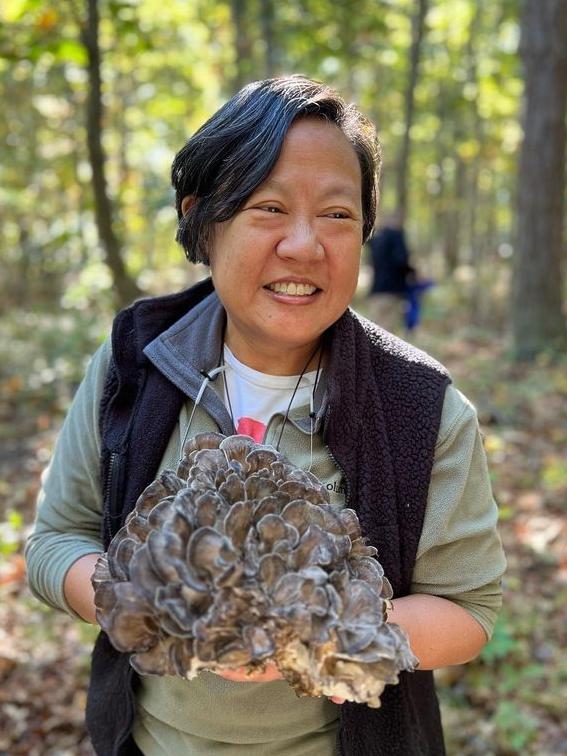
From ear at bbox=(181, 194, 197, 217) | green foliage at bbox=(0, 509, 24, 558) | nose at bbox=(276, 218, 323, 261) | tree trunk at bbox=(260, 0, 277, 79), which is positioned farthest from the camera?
tree trunk at bbox=(260, 0, 277, 79)

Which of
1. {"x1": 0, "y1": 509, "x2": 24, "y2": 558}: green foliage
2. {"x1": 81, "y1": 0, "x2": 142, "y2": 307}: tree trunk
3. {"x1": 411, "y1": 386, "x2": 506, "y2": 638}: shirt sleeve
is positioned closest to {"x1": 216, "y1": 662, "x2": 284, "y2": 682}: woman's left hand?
{"x1": 411, "y1": 386, "x2": 506, "y2": 638}: shirt sleeve

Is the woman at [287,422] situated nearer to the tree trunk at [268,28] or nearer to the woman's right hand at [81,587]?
the woman's right hand at [81,587]

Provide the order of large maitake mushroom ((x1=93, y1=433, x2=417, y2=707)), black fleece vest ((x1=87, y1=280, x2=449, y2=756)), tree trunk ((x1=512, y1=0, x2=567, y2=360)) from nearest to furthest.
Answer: large maitake mushroom ((x1=93, y1=433, x2=417, y2=707)), black fleece vest ((x1=87, y1=280, x2=449, y2=756)), tree trunk ((x1=512, y1=0, x2=567, y2=360))

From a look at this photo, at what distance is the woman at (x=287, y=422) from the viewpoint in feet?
5.63

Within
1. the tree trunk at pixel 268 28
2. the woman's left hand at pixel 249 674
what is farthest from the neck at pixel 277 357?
the tree trunk at pixel 268 28

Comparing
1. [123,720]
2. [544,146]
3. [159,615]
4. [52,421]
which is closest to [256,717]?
[123,720]

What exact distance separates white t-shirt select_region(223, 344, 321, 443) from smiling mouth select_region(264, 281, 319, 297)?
316 millimetres

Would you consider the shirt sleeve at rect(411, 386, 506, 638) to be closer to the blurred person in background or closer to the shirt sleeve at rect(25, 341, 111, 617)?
the shirt sleeve at rect(25, 341, 111, 617)

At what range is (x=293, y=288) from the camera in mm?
1727

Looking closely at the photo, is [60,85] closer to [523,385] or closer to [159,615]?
[523,385]

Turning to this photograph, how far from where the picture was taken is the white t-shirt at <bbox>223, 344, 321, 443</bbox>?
6.37ft

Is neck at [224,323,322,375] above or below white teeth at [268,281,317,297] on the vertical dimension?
below

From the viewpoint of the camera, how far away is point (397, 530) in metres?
1.76

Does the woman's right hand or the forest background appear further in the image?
the forest background
